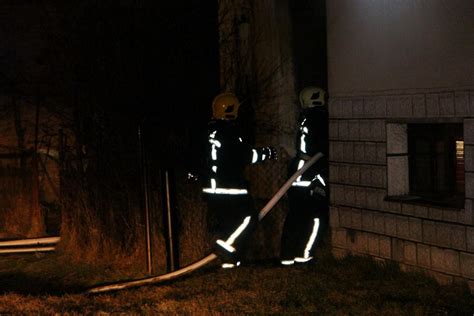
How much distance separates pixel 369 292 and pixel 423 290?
1.59 feet

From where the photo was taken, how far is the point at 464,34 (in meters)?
6.72

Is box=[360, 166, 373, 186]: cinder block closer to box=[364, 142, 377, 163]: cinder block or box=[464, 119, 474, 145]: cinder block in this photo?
box=[364, 142, 377, 163]: cinder block

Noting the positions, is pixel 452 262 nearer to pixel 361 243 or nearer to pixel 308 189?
pixel 361 243

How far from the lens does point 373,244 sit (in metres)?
7.96

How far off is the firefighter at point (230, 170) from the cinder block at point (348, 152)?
2.61 feet

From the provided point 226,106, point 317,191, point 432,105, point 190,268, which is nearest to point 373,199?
point 317,191

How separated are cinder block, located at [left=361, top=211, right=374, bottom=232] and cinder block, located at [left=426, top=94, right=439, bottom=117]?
4.35 feet

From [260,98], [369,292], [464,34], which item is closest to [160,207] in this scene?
[260,98]

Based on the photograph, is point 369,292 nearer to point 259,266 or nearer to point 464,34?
point 259,266

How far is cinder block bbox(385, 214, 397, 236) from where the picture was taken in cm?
766

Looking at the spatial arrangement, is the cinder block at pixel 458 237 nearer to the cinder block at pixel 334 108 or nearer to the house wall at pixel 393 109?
the house wall at pixel 393 109

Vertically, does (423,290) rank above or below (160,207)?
below

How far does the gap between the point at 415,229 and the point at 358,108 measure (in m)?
1.43

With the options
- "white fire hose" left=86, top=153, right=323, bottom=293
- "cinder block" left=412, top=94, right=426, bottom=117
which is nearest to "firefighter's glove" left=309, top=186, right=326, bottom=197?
"white fire hose" left=86, top=153, right=323, bottom=293
